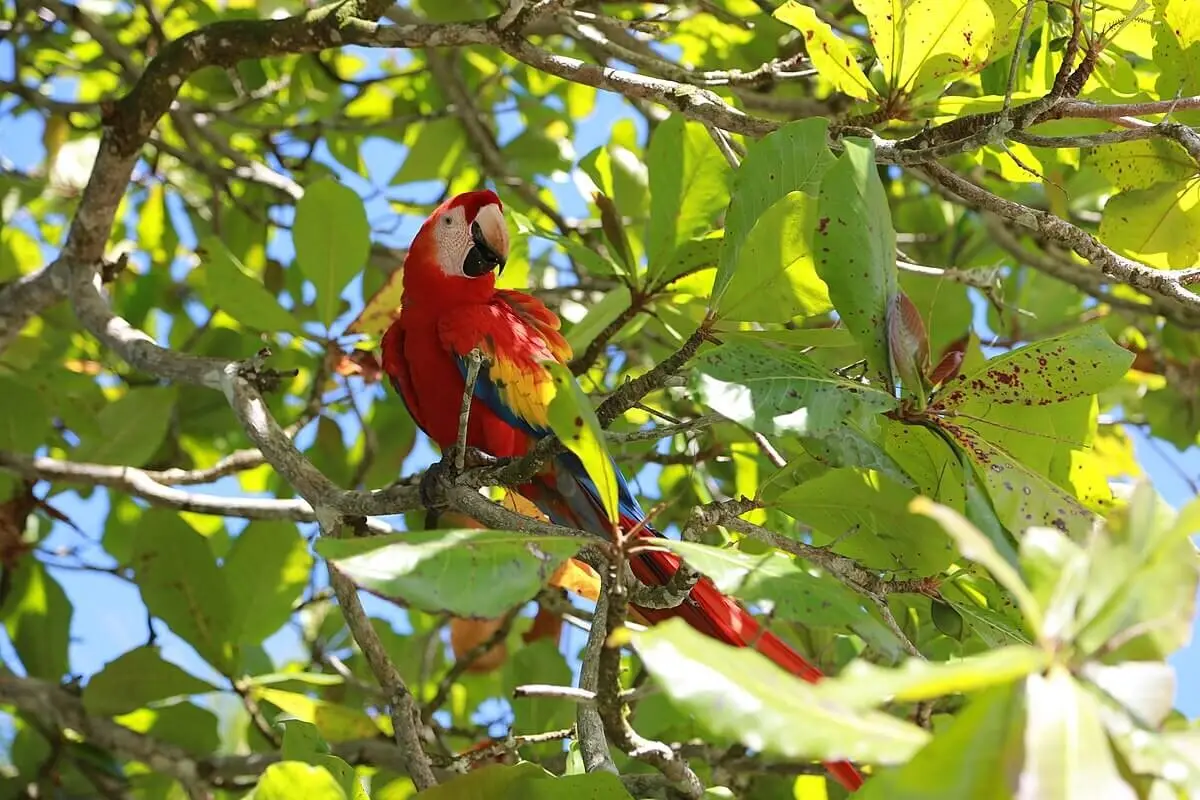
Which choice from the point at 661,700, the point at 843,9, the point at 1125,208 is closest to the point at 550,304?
the point at 843,9

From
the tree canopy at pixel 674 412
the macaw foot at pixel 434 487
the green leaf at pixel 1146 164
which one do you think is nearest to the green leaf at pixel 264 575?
the tree canopy at pixel 674 412

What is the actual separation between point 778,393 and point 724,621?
1.88 ft

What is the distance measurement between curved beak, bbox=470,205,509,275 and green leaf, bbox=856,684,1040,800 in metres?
1.42

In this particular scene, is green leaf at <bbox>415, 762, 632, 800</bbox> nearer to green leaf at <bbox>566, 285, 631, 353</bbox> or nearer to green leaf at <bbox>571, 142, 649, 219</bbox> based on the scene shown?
green leaf at <bbox>566, 285, 631, 353</bbox>

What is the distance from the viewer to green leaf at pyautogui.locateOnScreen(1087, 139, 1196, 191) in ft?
4.36

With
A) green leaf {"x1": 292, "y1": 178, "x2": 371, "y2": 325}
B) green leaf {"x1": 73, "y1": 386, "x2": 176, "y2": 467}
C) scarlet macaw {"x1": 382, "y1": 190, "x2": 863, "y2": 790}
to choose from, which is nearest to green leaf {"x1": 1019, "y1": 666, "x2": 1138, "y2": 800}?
scarlet macaw {"x1": 382, "y1": 190, "x2": 863, "y2": 790}

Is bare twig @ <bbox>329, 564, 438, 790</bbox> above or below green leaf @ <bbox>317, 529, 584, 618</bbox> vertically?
above

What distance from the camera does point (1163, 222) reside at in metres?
1.33

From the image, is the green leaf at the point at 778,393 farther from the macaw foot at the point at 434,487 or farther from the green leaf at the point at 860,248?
the macaw foot at the point at 434,487

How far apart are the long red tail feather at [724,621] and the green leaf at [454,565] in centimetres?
40

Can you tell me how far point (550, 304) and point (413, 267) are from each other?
53cm

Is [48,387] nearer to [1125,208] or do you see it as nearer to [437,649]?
[437,649]

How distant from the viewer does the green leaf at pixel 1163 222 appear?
1329 millimetres

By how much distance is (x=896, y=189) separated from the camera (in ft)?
9.77
